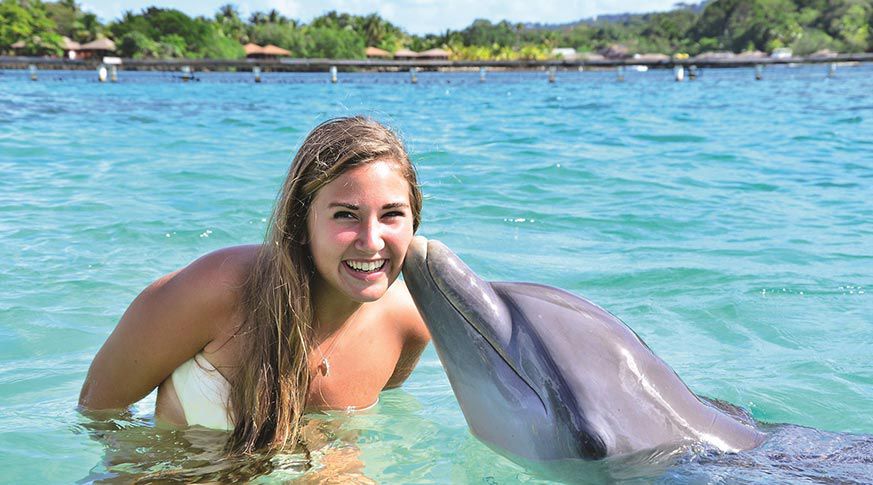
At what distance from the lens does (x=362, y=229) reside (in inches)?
114

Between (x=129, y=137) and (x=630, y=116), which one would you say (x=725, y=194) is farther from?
(x=630, y=116)

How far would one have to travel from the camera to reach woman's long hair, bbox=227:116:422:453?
2939 mm

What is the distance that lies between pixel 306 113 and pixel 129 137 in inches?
318

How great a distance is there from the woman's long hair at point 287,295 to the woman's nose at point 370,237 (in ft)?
0.61

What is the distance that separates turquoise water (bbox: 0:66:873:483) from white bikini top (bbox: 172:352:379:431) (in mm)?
85

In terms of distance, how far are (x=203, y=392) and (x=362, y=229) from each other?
2.64 feet

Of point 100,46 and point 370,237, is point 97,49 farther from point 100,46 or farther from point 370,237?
point 370,237

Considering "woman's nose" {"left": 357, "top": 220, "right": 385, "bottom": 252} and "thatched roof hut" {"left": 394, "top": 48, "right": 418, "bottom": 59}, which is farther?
"thatched roof hut" {"left": 394, "top": 48, "right": 418, "bottom": 59}

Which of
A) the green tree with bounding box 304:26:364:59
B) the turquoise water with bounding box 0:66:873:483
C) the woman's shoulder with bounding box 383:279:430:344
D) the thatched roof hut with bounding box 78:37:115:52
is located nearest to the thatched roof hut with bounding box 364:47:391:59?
the green tree with bounding box 304:26:364:59

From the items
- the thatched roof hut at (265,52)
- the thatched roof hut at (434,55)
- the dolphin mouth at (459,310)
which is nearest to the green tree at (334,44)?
the thatched roof hut at (265,52)

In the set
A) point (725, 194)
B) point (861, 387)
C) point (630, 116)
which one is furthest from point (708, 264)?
point (630, 116)

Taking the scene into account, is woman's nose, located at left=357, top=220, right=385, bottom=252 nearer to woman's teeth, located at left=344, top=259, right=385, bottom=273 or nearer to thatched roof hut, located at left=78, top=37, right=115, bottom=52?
woman's teeth, located at left=344, top=259, right=385, bottom=273

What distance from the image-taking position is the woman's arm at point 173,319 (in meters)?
3.01

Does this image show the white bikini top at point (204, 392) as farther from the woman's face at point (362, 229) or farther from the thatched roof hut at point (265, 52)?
the thatched roof hut at point (265, 52)
